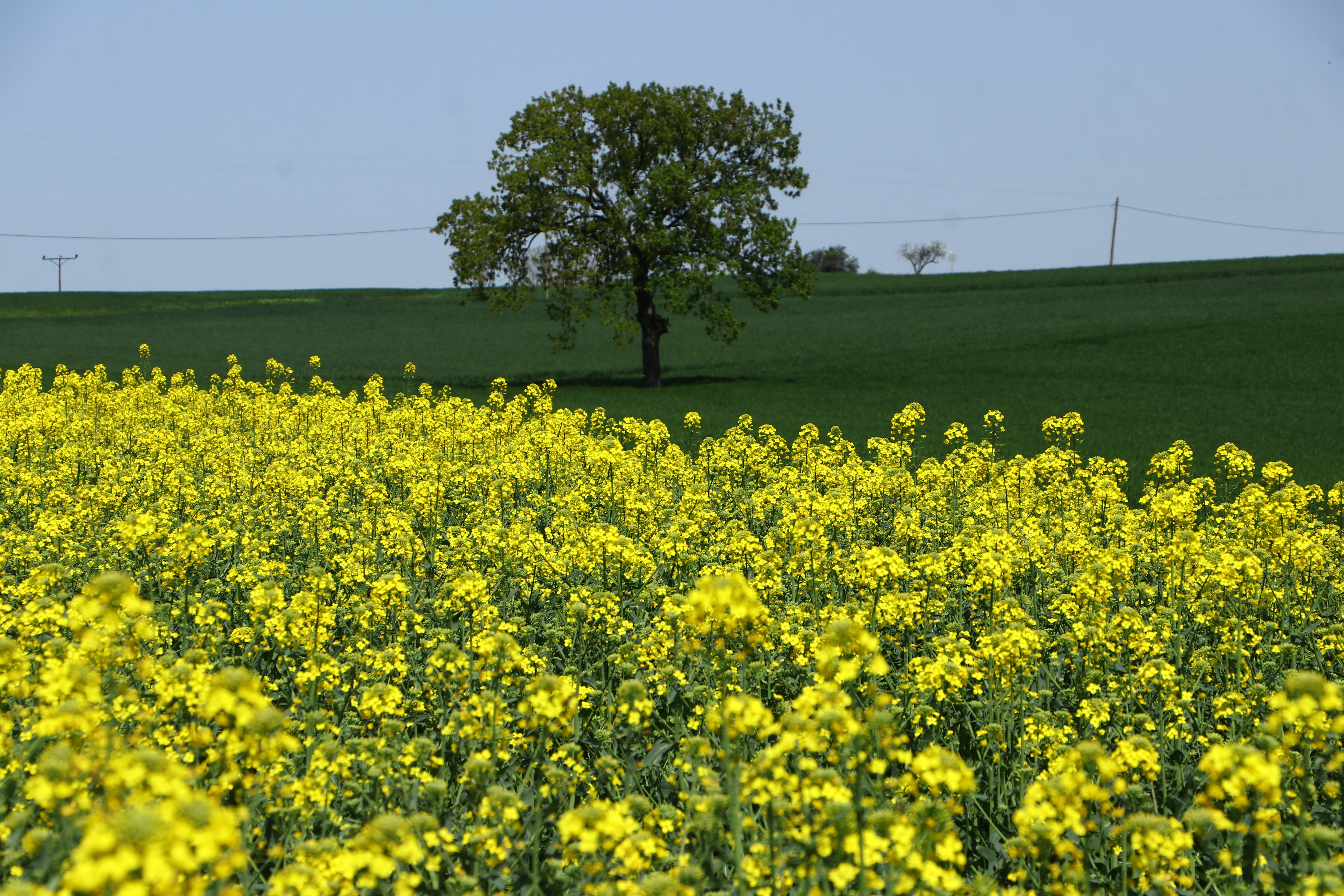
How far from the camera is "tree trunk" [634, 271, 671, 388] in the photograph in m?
41.7

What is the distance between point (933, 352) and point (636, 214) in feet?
65.8

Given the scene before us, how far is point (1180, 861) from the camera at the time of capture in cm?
474

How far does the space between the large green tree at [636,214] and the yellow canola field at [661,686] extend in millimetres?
25655

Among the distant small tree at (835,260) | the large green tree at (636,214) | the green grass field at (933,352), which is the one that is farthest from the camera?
the distant small tree at (835,260)

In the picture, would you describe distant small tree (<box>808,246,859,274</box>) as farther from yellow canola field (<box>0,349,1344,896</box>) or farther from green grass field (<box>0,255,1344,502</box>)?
yellow canola field (<box>0,349,1344,896</box>)

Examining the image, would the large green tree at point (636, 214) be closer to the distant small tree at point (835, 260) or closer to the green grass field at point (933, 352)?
the green grass field at point (933, 352)

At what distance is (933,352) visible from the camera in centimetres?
5200

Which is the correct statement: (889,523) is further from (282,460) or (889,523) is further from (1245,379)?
(1245,379)

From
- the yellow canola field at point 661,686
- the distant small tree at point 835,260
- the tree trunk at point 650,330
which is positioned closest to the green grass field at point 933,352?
the tree trunk at point 650,330

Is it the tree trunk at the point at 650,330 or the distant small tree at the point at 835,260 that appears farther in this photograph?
the distant small tree at the point at 835,260

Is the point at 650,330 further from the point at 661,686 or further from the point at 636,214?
the point at 661,686

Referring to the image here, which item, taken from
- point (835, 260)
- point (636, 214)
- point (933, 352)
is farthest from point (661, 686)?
point (835, 260)

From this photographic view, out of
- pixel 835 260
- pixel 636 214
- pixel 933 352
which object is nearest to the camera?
pixel 636 214

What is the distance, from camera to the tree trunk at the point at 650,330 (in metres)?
41.7
